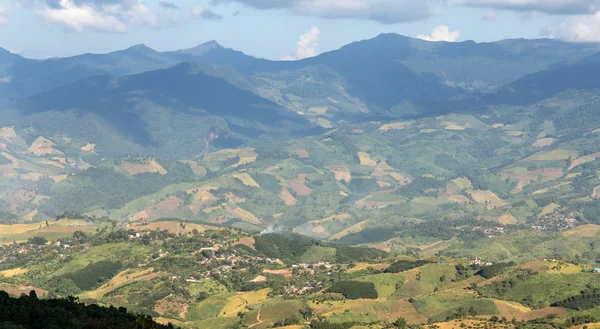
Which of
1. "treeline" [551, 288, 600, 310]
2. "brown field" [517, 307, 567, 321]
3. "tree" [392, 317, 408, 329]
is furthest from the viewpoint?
"treeline" [551, 288, 600, 310]

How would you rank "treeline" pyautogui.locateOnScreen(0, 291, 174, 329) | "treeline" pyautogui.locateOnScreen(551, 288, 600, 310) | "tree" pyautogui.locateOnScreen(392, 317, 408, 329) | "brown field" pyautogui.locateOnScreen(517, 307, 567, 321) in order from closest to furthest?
"treeline" pyautogui.locateOnScreen(0, 291, 174, 329), "tree" pyautogui.locateOnScreen(392, 317, 408, 329), "brown field" pyautogui.locateOnScreen(517, 307, 567, 321), "treeline" pyautogui.locateOnScreen(551, 288, 600, 310)

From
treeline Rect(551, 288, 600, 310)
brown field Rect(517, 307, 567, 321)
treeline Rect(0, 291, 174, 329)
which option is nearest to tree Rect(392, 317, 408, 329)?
brown field Rect(517, 307, 567, 321)

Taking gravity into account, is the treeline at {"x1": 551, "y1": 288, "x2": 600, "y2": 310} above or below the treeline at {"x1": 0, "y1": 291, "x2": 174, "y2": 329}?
below

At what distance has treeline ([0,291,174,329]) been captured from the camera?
110m

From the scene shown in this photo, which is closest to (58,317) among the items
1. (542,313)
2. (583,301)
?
(542,313)

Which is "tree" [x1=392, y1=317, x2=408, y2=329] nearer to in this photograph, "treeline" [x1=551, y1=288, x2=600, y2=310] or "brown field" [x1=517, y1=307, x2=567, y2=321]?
"brown field" [x1=517, y1=307, x2=567, y2=321]

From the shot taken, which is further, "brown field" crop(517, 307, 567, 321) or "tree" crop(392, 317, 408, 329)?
"brown field" crop(517, 307, 567, 321)

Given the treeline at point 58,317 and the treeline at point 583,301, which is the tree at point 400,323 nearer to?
the treeline at point 583,301

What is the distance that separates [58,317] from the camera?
120 metres

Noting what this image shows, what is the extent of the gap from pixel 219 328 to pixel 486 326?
5973 cm

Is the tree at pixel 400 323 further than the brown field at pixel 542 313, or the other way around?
the brown field at pixel 542 313

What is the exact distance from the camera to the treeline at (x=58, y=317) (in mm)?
110000

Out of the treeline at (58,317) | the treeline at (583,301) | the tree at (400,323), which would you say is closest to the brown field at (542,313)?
the treeline at (583,301)

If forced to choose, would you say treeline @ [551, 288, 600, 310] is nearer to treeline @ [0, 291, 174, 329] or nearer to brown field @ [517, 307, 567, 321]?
brown field @ [517, 307, 567, 321]
